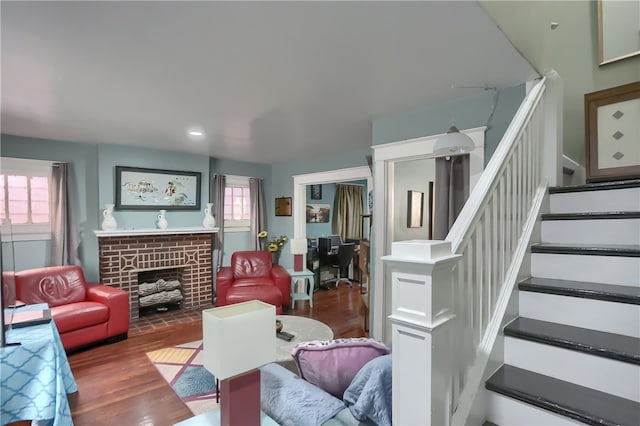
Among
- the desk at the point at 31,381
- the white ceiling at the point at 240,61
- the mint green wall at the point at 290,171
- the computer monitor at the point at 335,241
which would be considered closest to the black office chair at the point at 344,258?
the computer monitor at the point at 335,241

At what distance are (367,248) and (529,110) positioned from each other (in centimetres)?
262

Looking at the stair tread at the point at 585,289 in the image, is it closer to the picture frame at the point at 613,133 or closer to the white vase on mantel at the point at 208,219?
the picture frame at the point at 613,133

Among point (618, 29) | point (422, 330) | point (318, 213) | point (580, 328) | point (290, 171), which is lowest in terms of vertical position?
point (580, 328)

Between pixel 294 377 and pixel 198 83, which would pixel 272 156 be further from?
pixel 294 377

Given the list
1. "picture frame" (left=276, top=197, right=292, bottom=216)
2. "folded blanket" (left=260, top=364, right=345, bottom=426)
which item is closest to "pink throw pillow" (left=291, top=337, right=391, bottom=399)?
"folded blanket" (left=260, top=364, right=345, bottom=426)

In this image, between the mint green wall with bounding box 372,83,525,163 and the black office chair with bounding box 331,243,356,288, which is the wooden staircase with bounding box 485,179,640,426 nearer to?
the mint green wall with bounding box 372,83,525,163

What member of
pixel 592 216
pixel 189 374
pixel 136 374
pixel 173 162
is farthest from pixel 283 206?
pixel 592 216

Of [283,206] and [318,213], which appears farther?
[318,213]

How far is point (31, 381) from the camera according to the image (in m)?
1.78

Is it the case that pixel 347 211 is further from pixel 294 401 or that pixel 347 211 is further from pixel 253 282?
pixel 294 401

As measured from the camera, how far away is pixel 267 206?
608cm

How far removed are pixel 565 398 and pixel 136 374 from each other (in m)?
3.26

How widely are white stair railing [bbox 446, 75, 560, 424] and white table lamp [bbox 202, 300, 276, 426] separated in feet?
2.55

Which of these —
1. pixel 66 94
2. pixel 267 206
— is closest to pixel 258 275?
pixel 267 206
